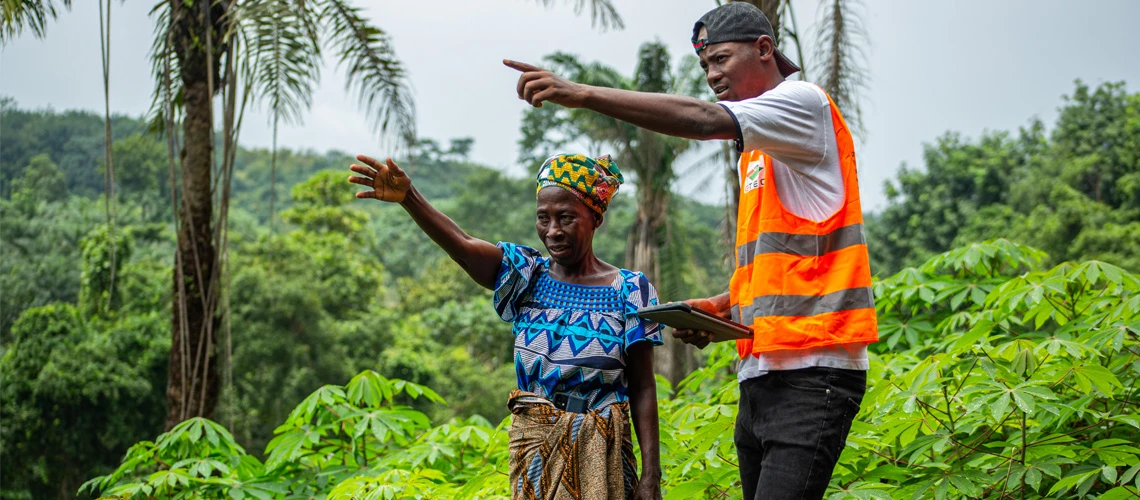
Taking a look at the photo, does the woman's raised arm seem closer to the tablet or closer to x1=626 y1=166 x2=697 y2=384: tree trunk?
the tablet

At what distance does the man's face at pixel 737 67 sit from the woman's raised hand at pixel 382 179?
0.82 meters

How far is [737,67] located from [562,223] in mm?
676

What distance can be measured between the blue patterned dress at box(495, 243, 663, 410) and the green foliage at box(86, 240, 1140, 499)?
28.4 inches

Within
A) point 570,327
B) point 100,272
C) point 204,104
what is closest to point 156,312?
point 100,272

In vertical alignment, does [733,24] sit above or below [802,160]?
above

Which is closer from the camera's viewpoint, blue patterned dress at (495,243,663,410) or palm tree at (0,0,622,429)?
blue patterned dress at (495,243,663,410)

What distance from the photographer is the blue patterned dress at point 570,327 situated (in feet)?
8.50

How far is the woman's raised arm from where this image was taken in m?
2.50

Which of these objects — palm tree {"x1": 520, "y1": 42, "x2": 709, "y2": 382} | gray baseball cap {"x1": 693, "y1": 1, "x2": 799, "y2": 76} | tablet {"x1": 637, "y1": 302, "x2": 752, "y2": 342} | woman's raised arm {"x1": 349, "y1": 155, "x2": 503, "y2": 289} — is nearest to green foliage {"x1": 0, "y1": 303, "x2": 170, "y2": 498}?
palm tree {"x1": 520, "y1": 42, "x2": 709, "y2": 382}

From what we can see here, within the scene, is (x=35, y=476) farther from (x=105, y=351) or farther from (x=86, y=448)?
(x=105, y=351)

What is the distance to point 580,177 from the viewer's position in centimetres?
265

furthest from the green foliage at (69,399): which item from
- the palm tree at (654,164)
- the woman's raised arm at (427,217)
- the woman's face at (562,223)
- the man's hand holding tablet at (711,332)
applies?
the man's hand holding tablet at (711,332)

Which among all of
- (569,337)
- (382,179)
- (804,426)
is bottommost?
(804,426)

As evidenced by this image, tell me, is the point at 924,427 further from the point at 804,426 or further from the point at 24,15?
the point at 24,15
